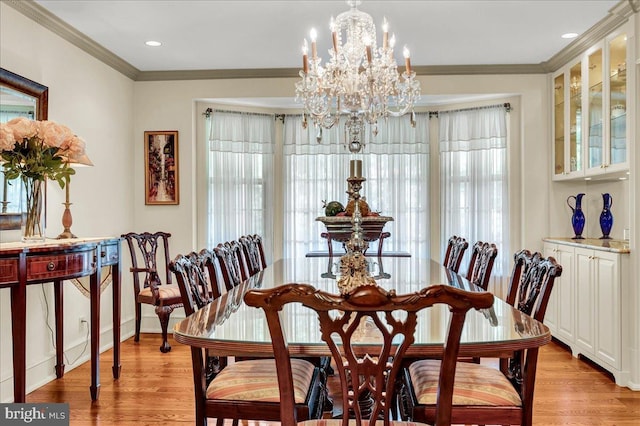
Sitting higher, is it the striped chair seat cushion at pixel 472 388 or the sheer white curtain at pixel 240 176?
the sheer white curtain at pixel 240 176

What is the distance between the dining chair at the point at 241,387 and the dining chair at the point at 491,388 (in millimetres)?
381

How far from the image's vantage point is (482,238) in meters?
5.35

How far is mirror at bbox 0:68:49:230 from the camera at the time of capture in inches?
122

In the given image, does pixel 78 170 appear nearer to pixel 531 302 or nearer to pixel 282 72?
pixel 282 72

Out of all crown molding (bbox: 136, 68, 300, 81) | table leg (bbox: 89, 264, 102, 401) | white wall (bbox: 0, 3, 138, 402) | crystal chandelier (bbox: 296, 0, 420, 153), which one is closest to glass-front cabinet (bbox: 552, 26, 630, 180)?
crystal chandelier (bbox: 296, 0, 420, 153)

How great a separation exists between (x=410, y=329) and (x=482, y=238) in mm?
4302

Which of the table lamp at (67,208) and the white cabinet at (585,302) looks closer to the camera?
the table lamp at (67,208)

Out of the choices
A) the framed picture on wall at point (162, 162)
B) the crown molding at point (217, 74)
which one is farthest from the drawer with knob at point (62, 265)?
the crown molding at point (217, 74)

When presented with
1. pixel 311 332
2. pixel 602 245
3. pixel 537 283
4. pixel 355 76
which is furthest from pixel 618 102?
pixel 311 332

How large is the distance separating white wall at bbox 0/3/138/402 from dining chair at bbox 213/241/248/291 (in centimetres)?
140

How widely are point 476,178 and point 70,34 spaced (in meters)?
4.02

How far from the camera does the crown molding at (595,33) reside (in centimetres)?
349

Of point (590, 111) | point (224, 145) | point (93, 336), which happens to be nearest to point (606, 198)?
point (590, 111)

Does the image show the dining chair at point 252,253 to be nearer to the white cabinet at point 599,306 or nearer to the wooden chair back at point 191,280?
the wooden chair back at point 191,280
